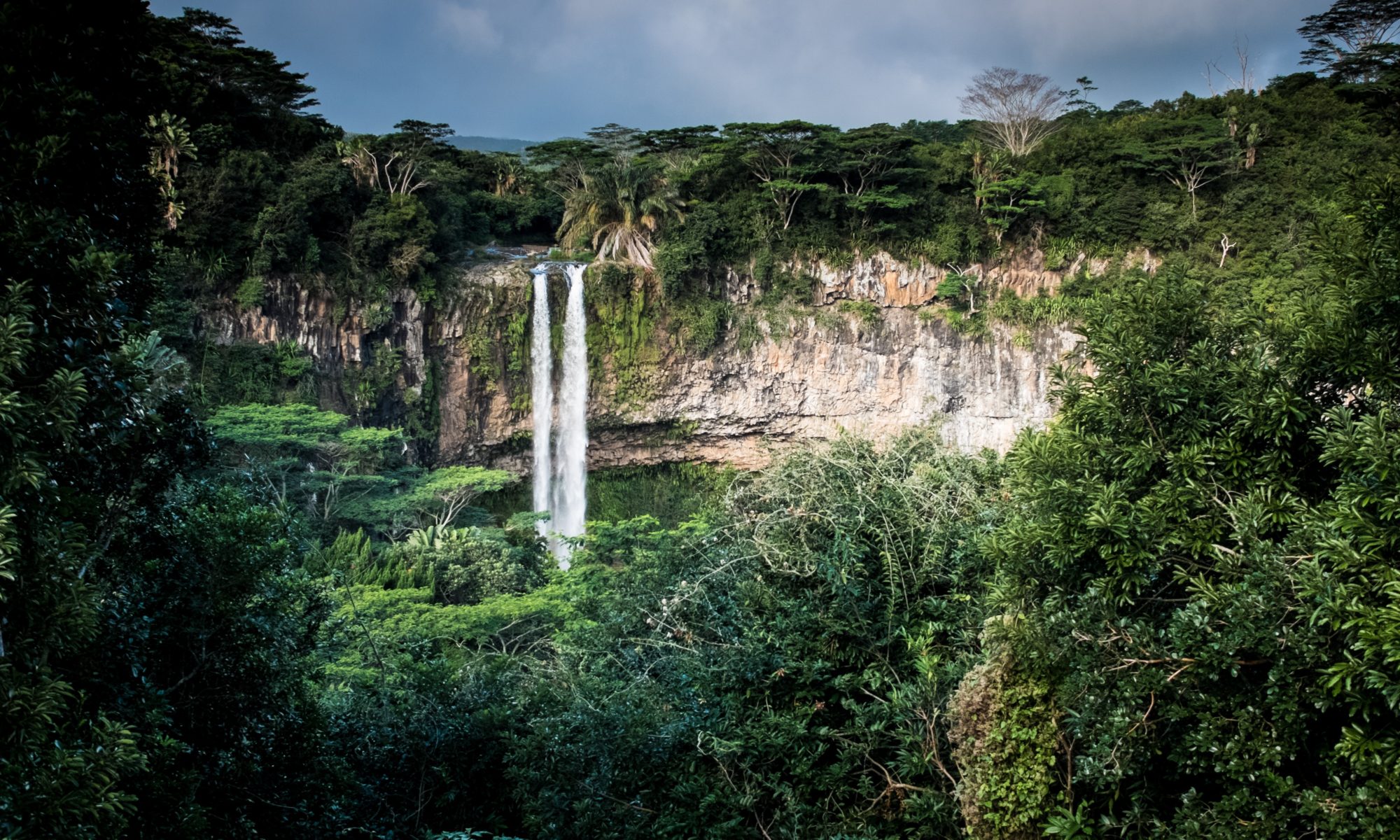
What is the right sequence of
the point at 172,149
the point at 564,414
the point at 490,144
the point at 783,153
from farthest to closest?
the point at 490,144 < the point at 783,153 < the point at 564,414 < the point at 172,149

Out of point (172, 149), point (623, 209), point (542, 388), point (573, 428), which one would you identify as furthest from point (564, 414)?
point (172, 149)

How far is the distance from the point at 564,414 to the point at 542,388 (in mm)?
865

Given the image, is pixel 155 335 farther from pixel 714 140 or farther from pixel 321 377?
pixel 714 140

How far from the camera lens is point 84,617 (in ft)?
10.0

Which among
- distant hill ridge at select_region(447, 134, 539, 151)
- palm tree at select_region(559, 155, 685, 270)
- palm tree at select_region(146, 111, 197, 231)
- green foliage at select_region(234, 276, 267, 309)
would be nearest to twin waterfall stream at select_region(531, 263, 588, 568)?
palm tree at select_region(559, 155, 685, 270)

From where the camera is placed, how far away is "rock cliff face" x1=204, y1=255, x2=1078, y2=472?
21.9m

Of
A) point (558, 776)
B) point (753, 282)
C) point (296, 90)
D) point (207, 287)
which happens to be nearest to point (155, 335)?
point (558, 776)

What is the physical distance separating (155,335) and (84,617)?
17.8ft

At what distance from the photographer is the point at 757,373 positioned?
2341 cm

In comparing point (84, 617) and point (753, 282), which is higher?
point (753, 282)

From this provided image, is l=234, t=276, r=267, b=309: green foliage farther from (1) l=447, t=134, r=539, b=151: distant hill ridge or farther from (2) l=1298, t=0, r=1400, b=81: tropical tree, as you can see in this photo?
(1) l=447, t=134, r=539, b=151: distant hill ridge

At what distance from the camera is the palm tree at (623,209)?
73.2 feet

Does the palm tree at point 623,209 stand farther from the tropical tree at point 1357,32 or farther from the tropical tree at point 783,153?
the tropical tree at point 1357,32

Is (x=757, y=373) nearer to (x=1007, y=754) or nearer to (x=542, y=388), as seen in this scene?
(x=542, y=388)
